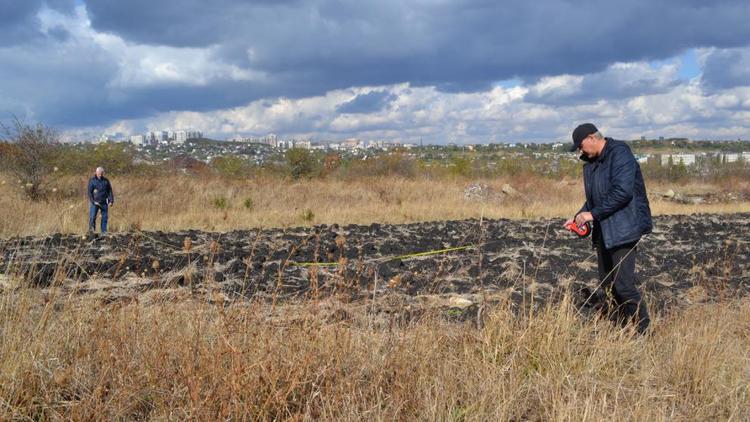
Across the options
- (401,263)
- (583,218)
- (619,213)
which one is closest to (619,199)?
(619,213)

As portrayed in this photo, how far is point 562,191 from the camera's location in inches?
1192

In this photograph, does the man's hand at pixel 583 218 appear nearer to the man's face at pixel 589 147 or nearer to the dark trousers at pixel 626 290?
the dark trousers at pixel 626 290

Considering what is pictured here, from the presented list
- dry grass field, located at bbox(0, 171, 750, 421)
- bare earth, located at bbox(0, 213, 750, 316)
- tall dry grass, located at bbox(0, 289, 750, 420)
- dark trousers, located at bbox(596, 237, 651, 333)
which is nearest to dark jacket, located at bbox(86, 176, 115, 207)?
bare earth, located at bbox(0, 213, 750, 316)

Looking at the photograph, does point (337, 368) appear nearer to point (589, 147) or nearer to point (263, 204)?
point (589, 147)

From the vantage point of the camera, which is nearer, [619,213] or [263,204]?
[619,213]

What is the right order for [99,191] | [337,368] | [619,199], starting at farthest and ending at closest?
[99,191]
[619,199]
[337,368]

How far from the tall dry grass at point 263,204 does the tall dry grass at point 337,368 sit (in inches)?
411

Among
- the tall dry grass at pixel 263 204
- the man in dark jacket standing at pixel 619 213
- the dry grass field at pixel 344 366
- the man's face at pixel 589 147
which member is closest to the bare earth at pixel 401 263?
the man in dark jacket standing at pixel 619 213

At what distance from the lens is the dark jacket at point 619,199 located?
16.4 feet

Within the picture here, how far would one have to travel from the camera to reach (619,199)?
4988 millimetres

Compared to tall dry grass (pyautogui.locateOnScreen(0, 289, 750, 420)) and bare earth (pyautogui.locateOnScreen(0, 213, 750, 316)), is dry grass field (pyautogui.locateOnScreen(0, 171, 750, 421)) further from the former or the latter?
bare earth (pyautogui.locateOnScreen(0, 213, 750, 316))

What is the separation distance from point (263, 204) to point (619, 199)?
18.0 metres

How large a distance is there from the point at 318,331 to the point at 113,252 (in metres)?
7.63

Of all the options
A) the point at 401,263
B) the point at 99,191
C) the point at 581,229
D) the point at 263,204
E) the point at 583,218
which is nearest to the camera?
the point at 583,218
